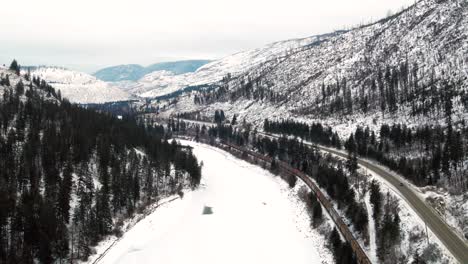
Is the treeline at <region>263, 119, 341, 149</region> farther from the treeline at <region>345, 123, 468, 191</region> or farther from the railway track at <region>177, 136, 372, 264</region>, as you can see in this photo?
the railway track at <region>177, 136, 372, 264</region>

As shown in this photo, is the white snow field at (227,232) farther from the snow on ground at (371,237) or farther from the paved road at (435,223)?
the paved road at (435,223)

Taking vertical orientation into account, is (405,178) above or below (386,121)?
below

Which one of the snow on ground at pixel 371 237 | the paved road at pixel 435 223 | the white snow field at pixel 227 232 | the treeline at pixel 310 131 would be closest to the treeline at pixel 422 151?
the paved road at pixel 435 223

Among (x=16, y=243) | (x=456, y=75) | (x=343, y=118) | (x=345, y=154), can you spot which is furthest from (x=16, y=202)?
(x=456, y=75)

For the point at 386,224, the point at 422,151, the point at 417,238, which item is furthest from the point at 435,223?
the point at 422,151

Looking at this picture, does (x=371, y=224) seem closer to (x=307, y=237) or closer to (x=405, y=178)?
(x=307, y=237)

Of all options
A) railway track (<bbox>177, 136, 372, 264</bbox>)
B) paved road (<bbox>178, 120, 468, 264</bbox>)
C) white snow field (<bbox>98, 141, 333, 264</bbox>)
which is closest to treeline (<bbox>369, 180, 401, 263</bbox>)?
railway track (<bbox>177, 136, 372, 264</bbox>)
